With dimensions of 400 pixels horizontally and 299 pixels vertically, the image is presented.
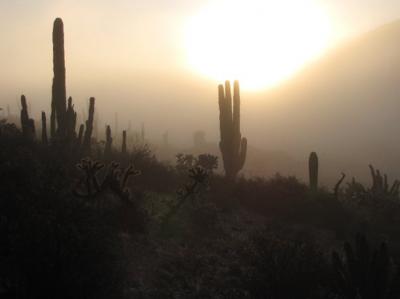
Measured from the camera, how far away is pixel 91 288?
7883 millimetres

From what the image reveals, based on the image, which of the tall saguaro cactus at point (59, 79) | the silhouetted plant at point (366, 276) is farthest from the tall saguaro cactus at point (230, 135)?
the silhouetted plant at point (366, 276)

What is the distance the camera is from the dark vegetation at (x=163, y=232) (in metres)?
8.09

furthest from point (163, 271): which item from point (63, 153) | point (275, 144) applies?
point (275, 144)

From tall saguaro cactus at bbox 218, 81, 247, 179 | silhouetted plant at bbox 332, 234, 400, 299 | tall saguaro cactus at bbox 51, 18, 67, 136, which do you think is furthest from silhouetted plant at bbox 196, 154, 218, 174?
silhouetted plant at bbox 332, 234, 400, 299

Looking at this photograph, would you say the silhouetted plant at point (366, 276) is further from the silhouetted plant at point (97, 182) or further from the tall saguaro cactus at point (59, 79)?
the tall saguaro cactus at point (59, 79)

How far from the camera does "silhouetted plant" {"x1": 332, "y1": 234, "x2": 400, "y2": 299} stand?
983 cm

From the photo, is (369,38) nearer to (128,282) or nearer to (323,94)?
(323,94)

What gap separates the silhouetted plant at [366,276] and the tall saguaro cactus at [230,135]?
10391mm

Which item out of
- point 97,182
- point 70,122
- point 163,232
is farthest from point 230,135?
point 97,182

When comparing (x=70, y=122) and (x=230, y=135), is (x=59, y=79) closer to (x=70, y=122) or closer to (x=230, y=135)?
(x=70, y=122)

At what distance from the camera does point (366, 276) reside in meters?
10.1

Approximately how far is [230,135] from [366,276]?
11791 millimetres

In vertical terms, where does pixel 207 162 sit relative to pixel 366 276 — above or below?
above

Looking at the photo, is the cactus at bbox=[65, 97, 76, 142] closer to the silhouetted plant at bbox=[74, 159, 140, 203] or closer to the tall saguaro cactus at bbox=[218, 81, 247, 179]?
the tall saguaro cactus at bbox=[218, 81, 247, 179]
